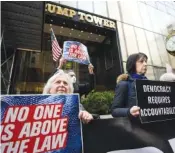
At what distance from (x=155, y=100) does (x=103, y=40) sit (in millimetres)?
12298

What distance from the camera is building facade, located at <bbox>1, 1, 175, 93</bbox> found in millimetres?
11594

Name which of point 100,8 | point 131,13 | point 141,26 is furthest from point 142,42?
point 100,8

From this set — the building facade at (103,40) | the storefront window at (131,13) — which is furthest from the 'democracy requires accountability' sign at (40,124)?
the storefront window at (131,13)

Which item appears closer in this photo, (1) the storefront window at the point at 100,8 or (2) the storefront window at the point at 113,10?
(1) the storefront window at the point at 100,8

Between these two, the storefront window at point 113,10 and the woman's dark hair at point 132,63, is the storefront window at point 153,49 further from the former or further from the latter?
the woman's dark hair at point 132,63

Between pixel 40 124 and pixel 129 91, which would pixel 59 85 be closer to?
pixel 40 124

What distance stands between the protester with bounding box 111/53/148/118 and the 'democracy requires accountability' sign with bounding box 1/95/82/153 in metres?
0.58

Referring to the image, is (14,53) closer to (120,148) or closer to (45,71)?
(120,148)

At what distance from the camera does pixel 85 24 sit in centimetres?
1148

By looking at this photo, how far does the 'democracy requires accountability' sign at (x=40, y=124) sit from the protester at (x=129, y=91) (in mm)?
578

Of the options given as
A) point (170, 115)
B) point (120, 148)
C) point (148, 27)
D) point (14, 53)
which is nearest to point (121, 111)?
point (120, 148)

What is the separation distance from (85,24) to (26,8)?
6.74 metres

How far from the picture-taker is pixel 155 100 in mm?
2014

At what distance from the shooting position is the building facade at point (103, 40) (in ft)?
38.0
